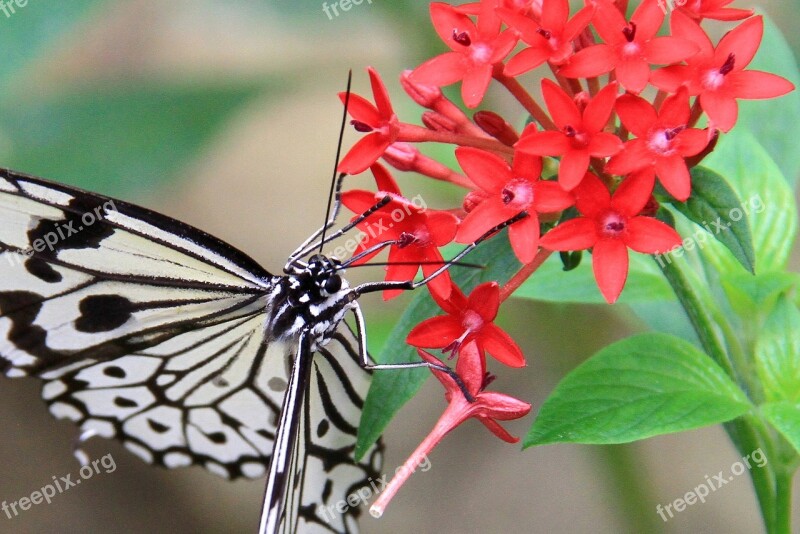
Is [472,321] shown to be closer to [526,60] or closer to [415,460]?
[415,460]

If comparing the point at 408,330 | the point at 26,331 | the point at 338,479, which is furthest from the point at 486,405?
the point at 26,331

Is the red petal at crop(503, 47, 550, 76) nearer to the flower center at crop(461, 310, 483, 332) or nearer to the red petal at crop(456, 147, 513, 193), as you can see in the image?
the red petal at crop(456, 147, 513, 193)

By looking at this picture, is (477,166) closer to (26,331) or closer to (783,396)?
(783,396)

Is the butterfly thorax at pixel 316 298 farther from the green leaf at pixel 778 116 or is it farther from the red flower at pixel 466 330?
the green leaf at pixel 778 116

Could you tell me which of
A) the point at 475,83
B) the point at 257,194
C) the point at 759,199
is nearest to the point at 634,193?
the point at 475,83

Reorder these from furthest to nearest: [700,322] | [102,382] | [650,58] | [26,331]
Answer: [102,382] < [26,331] < [700,322] < [650,58]

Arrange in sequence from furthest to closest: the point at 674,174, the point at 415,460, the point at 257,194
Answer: the point at 257,194 → the point at 415,460 → the point at 674,174
